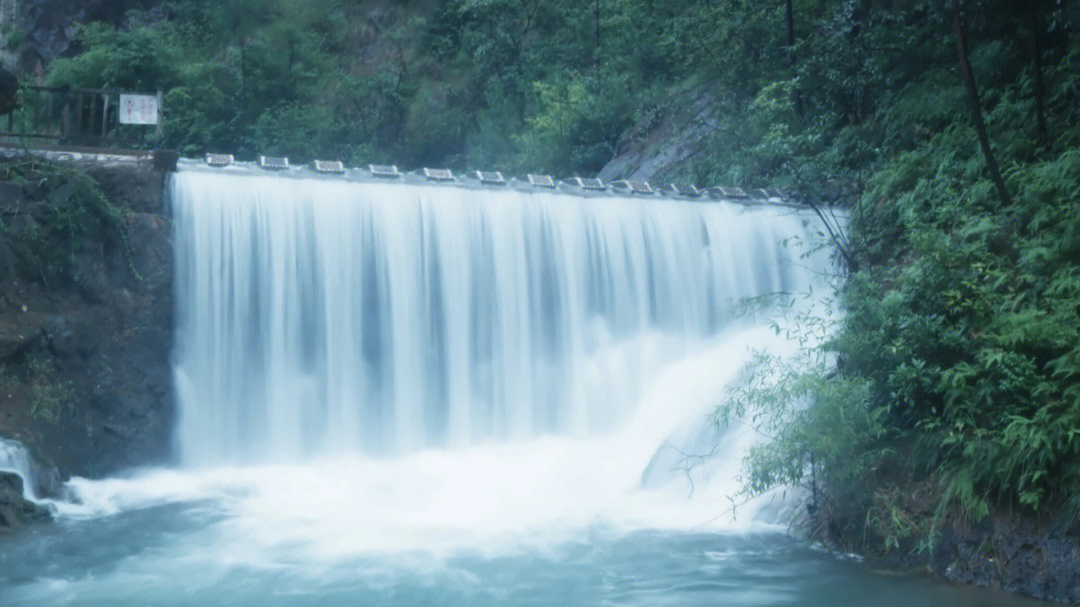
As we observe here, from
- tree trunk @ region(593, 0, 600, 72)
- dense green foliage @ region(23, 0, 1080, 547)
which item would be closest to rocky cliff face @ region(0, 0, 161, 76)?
dense green foliage @ region(23, 0, 1080, 547)

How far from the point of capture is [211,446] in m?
12.9

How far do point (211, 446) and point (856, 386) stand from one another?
26.2 feet

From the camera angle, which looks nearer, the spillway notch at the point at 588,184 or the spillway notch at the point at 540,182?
the spillway notch at the point at 540,182

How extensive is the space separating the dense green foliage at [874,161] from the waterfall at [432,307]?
211 centimetres

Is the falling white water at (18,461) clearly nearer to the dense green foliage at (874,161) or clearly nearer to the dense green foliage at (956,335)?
the dense green foliage at (956,335)

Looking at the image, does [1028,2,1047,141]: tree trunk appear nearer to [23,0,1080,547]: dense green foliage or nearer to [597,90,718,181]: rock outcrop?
[23,0,1080,547]: dense green foliage

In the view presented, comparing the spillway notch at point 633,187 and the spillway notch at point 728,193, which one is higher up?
the spillway notch at point 633,187

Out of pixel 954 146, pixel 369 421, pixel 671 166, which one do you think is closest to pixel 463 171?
pixel 671 166

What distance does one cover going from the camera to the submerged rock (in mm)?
9758

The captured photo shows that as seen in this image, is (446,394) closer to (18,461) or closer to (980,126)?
(18,461)

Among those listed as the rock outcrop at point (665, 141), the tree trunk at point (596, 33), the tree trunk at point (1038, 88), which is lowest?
the tree trunk at point (1038, 88)

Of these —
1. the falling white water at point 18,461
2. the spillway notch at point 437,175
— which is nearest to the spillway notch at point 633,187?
the spillway notch at point 437,175

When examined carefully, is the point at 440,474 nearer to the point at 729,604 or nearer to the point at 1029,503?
the point at 729,604

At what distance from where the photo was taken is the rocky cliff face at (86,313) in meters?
11.8
